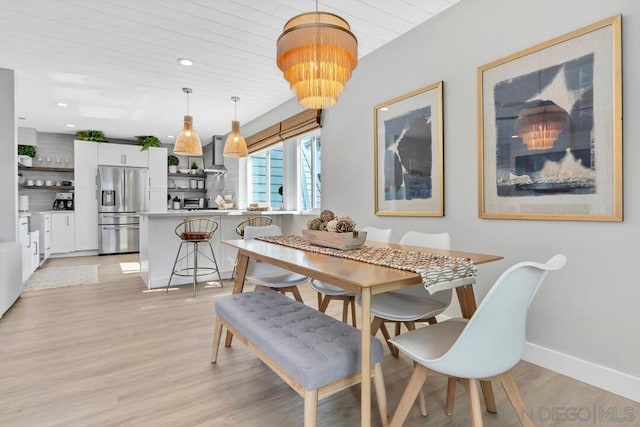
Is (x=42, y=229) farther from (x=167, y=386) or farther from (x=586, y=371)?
(x=586, y=371)

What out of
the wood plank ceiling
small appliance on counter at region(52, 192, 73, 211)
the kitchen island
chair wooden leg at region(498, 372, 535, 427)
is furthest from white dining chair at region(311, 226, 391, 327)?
small appliance on counter at region(52, 192, 73, 211)

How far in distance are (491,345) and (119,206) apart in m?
7.27

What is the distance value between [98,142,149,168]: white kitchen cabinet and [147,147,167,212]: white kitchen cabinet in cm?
14

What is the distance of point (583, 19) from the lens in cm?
189

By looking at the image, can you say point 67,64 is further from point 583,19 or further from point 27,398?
point 583,19

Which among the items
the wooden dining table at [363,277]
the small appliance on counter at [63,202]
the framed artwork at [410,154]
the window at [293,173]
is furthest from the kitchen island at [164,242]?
the small appliance on counter at [63,202]

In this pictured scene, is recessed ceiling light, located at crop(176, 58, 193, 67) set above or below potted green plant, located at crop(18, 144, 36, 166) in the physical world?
above

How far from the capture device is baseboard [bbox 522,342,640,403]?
174 cm

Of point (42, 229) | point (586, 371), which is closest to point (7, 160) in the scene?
point (42, 229)

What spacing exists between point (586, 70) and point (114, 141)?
27.0 feet

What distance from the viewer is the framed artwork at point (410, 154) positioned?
2738 millimetres

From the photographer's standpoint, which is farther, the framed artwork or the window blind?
the window blind

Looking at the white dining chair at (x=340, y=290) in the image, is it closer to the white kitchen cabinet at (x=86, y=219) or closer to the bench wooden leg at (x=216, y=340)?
the bench wooden leg at (x=216, y=340)

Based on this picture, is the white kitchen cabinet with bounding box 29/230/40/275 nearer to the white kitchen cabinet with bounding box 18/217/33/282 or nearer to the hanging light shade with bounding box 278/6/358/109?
the white kitchen cabinet with bounding box 18/217/33/282
